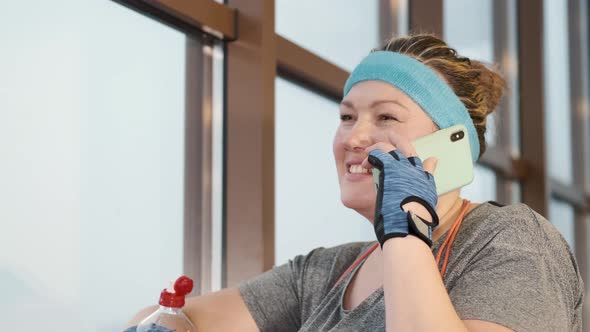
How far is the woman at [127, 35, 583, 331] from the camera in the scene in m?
1.18

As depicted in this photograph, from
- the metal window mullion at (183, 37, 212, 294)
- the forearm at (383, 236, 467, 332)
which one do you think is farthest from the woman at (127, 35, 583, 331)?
the metal window mullion at (183, 37, 212, 294)

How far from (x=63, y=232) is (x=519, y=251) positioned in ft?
2.82

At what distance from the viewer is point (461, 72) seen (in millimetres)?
1637

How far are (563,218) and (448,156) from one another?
3.63 metres

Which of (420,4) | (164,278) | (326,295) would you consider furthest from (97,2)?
(420,4)

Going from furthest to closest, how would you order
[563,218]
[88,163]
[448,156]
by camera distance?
[563,218]
[88,163]
[448,156]

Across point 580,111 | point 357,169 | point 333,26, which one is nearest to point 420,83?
point 357,169

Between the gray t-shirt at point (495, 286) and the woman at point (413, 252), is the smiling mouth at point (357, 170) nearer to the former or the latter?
the woman at point (413, 252)

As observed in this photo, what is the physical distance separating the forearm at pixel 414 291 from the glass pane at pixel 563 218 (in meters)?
3.63

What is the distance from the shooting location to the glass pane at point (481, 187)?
3.45 m

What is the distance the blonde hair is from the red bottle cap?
0.62 metres

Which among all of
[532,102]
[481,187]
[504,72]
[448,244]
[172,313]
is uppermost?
[504,72]

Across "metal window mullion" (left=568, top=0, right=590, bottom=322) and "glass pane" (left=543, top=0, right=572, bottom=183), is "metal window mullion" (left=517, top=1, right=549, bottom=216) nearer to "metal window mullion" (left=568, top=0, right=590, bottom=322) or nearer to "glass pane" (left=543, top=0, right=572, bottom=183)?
"glass pane" (left=543, top=0, right=572, bottom=183)

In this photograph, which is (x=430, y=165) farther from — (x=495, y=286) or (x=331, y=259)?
(x=331, y=259)
